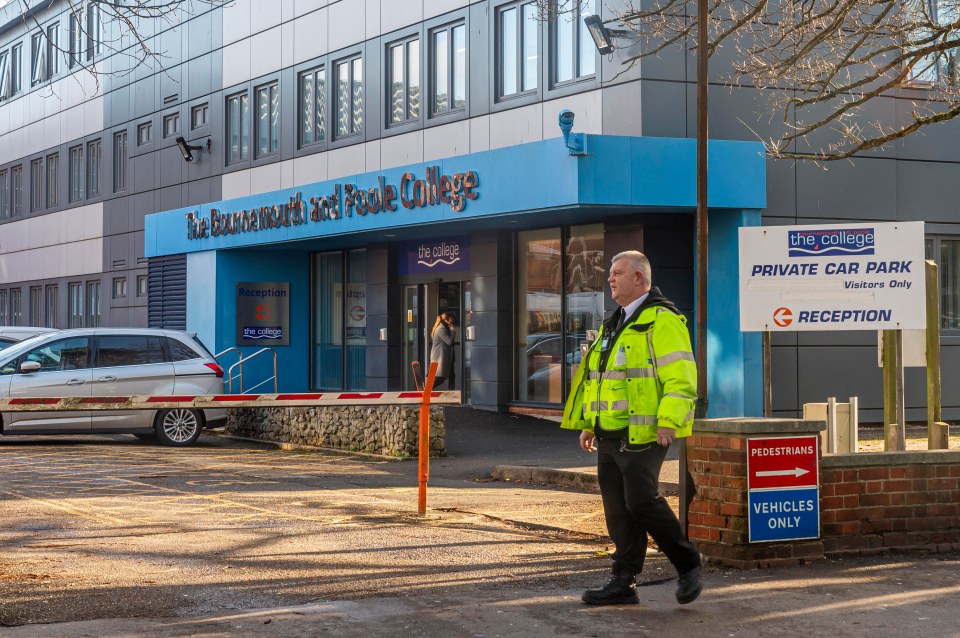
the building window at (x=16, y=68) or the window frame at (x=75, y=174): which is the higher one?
the building window at (x=16, y=68)

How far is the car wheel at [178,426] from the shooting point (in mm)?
18188

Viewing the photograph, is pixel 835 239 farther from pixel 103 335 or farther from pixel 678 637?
pixel 103 335

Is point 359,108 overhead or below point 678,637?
overhead

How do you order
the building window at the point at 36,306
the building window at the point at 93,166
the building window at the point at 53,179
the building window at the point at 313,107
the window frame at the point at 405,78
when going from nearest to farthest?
the window frame at the point at 405,78
the building window at the point at 313,107
the building window at the point at 93,166
the building window at the point at 53,179
the building window at the point at 36,306

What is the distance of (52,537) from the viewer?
30.9ft

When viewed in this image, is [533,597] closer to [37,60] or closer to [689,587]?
[689,587]

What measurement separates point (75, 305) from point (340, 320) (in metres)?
12.2

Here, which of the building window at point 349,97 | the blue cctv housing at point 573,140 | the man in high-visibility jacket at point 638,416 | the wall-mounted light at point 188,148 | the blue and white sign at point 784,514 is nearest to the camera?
the man in high-visibility jacket at point 638,416

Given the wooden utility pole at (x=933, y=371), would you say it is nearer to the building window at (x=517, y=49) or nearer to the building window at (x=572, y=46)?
the building window at (x=572, y=46)

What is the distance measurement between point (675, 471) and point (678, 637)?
7.59m

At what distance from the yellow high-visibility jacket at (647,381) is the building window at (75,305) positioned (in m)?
30.7

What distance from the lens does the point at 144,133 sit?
31.9 meters

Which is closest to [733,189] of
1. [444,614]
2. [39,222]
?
[444,614]

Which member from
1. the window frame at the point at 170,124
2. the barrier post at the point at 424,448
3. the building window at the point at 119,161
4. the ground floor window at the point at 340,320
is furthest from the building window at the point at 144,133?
the barrier post at the point at 424,448
